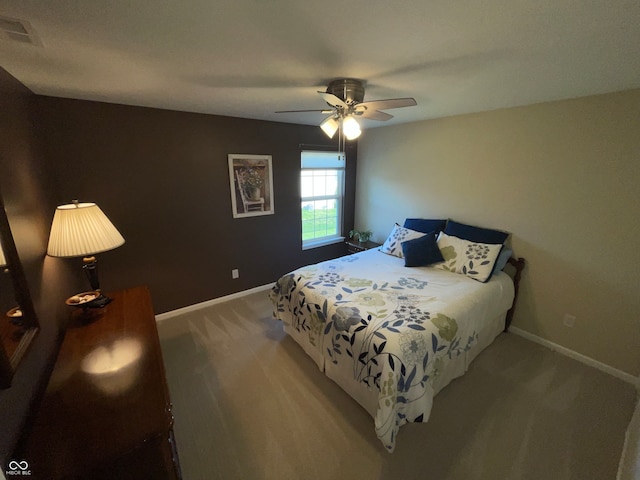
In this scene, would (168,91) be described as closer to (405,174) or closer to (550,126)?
(405,174)

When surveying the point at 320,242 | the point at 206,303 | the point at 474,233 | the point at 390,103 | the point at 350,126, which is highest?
the point at 390,103

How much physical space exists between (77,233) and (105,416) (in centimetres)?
115

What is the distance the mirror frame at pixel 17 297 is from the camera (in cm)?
96

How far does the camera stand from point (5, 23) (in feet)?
3.26

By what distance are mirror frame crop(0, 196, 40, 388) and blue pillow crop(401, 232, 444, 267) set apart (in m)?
2.78

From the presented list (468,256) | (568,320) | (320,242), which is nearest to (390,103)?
(468,256)

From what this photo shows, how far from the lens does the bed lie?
1.54m

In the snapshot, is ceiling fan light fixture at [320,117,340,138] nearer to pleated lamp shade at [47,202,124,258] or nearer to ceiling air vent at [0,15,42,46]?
ceiling air vent at [0,15,42,46]

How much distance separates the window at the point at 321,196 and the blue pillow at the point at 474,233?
177 centimetres

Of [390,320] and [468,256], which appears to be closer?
[390,320]

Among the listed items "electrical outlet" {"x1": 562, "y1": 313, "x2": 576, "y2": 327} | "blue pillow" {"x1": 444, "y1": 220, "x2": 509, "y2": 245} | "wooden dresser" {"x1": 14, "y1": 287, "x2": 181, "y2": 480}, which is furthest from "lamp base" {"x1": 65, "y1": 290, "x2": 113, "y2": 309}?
"electrical outlet" {"x1": 562, "y1": 313, "x2": 576, "y2": 327}

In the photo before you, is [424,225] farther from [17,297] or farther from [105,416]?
[17,297]

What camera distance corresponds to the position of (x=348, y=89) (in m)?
1.67

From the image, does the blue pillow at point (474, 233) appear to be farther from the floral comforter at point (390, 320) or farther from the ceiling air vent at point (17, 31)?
the ceiling air vent at point (17, 31)
